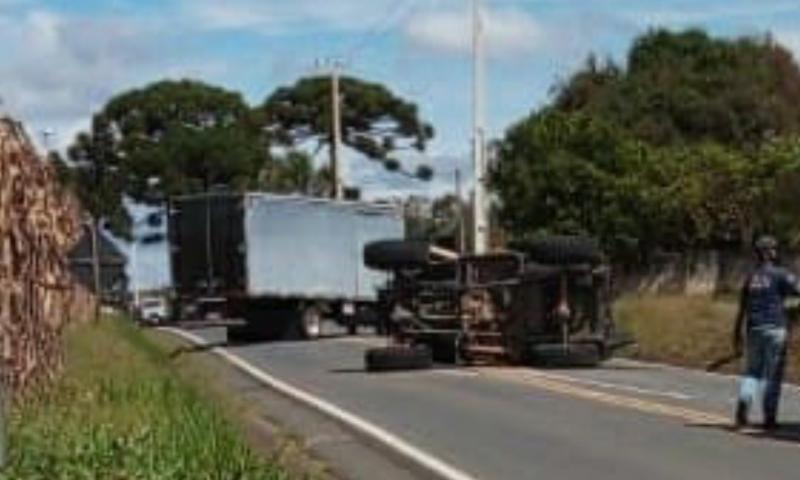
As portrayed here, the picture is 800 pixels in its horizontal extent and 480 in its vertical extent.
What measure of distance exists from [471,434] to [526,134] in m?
45.5

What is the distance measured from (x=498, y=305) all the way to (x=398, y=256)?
1.98 meters

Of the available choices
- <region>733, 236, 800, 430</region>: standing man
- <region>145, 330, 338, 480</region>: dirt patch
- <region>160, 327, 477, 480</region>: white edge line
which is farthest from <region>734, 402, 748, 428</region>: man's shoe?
<region>145, 330, 338, 480</region>: dirt patch

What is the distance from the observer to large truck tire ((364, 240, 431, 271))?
115ft

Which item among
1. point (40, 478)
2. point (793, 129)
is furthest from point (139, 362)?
point (793, 129)

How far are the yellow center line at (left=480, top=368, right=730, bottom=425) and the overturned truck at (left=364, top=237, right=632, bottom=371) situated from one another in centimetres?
141

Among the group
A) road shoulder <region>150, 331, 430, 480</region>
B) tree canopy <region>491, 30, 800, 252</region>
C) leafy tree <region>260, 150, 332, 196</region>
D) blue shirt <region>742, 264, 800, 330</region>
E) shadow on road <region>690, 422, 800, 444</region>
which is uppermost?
leafy tree <region>260, 150, 332, 196</region>

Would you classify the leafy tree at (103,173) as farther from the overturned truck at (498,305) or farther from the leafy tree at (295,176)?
the overturned truck at (498,305)

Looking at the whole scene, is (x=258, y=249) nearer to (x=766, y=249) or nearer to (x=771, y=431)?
(x=766, y=249)

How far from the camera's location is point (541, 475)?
1667cm

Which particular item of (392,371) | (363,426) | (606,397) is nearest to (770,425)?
(363,426)

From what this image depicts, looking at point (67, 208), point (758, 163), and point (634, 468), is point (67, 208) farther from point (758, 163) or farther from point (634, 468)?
point (758, 163)

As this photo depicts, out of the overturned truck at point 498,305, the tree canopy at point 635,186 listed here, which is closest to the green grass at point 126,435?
the overturned truck at point 498,305

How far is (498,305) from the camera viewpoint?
3428 centimetres

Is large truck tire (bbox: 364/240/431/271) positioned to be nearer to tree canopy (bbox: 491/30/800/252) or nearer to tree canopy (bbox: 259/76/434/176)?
tree canopy (bbox: 491/30/800/252)
